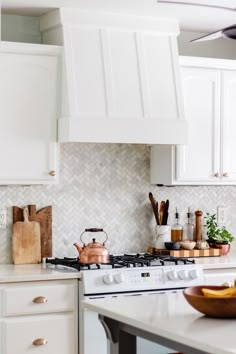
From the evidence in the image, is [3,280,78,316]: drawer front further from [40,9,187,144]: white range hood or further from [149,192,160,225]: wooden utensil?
[149,192,160,225]: wooden utensil

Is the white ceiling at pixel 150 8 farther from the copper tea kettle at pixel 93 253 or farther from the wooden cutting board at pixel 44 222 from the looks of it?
the copper tea kettle at pixel 93 253

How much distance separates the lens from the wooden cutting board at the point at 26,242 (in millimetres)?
5309

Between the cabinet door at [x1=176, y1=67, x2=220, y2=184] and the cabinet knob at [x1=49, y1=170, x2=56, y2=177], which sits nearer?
the cabinet knob at [x1=49, y1=170, x2=56, y2=177]

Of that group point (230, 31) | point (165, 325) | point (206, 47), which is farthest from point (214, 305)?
point (206, 47)

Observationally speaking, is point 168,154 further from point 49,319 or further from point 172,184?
point 49,319

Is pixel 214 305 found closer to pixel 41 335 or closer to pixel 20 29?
pixel 41 335

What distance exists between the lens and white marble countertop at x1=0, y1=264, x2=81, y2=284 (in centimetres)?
474

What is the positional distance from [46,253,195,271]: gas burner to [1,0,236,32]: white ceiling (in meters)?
1.66

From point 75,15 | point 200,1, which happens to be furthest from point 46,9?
point 200,1

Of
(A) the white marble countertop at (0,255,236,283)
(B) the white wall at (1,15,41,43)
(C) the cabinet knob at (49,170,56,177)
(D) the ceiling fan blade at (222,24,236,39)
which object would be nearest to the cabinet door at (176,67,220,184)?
(A) the white marble countertop at (0,255,236,283)

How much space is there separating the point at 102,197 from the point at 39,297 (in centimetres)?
114

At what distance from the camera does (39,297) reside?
189 inches

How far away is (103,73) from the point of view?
5.29 m

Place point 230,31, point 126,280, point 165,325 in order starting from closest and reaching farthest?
point 165,325 → point 230,31 → point 126,280
